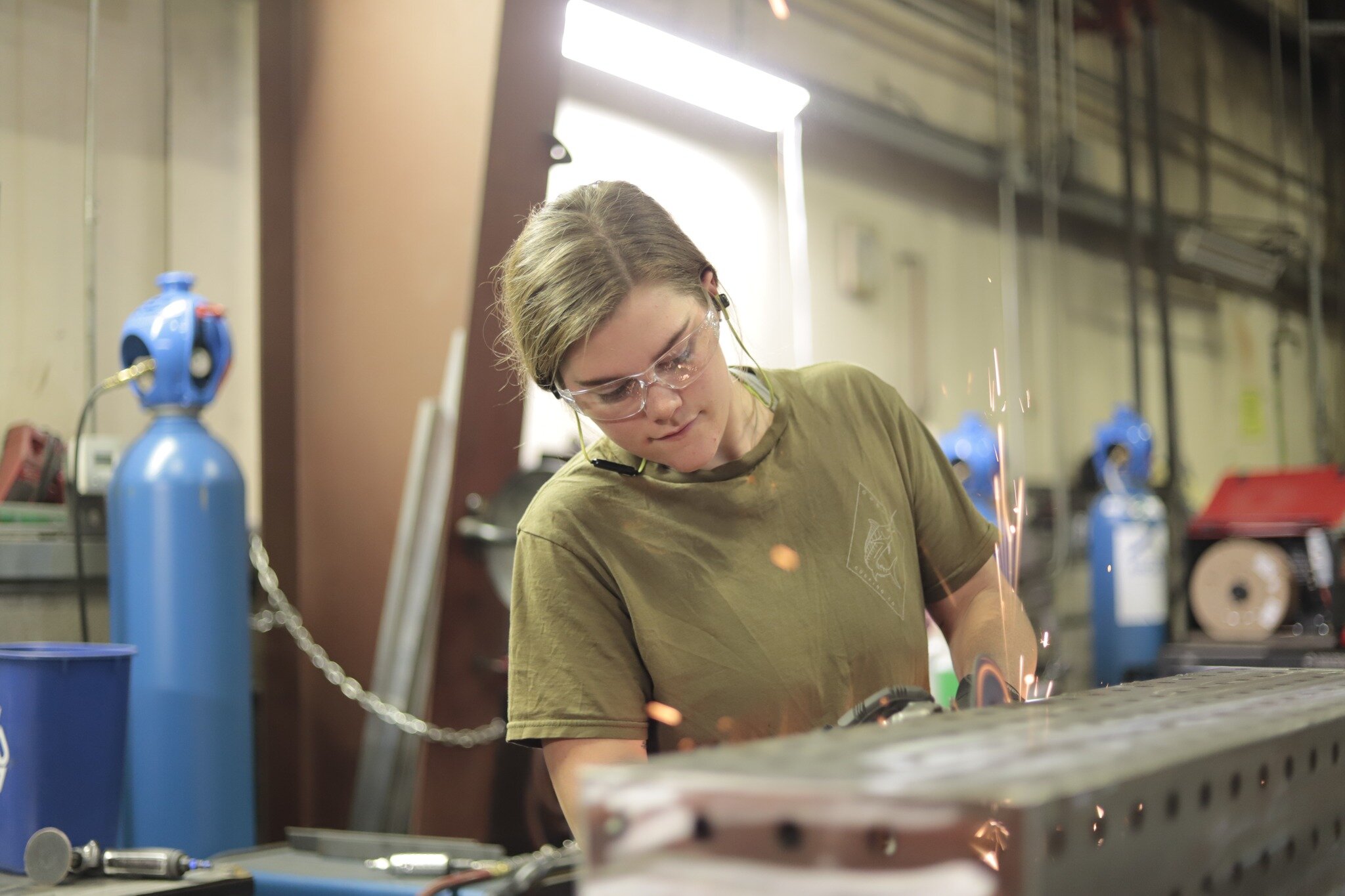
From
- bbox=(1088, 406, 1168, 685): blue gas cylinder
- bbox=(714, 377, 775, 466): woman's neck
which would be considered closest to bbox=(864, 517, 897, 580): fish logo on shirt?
bbox=(714, 377, 775, 466): woman's neck

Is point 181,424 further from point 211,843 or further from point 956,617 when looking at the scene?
point 956,617

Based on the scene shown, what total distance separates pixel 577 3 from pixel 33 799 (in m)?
1.71

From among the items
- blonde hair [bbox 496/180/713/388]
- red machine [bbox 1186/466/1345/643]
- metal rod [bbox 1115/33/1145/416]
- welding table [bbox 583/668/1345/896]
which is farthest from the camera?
metal rod [bbox 1115/33/1145/416]

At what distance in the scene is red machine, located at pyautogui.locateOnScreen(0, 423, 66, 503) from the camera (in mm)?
2350

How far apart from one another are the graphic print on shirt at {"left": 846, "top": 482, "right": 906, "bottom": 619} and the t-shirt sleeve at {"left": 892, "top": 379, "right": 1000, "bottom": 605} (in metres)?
0.05

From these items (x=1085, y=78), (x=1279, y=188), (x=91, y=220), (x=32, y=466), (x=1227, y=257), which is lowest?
(x=32, y=466)

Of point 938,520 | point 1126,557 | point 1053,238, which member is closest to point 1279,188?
point 1053,238

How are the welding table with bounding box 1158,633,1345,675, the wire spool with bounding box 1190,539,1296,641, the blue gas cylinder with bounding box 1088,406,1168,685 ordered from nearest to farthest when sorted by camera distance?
the welding table with bounding box 1158,633,1345,675, the wire spool with bounding box 1190,539,1296,641, the blue gas cylinder with bounding box 1088,406,1168,685

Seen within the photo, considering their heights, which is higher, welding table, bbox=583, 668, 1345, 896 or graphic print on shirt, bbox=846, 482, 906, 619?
graphic print on shirt, bbox=846, 482, 906, 619

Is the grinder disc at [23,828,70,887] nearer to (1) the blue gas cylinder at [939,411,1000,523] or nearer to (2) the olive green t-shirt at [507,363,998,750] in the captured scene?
(2) the olive green t-shirt at [507,363,998,750]

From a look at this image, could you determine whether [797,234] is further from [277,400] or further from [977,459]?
[277,400]

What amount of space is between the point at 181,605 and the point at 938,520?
1554 millimetres

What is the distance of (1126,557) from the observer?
4.32 m

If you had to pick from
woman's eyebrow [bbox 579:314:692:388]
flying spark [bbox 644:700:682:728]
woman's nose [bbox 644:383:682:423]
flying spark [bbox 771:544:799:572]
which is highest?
woman's eyebrow [bbox 579:314:692:388]
